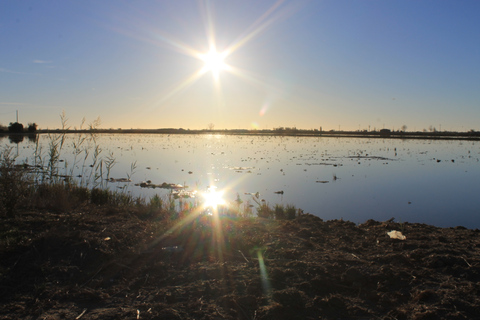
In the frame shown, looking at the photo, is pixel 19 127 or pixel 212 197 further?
pixel 19 127

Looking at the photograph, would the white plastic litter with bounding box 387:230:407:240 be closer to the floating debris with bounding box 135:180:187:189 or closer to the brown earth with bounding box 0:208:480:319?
the brown earth with bounding box 0:208:480:319

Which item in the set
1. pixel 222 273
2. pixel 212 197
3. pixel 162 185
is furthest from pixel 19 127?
pixel 222 273

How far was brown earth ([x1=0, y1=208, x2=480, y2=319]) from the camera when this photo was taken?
3.59 meters

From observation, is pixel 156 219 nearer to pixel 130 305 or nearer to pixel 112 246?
pixel 112 246

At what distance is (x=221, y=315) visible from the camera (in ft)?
11.5

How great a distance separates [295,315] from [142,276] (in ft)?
6.63

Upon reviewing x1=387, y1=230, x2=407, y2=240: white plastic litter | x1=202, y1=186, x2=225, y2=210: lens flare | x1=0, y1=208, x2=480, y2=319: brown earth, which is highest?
x1=387, y1=230, x2=407, y2=240: white plastic litter

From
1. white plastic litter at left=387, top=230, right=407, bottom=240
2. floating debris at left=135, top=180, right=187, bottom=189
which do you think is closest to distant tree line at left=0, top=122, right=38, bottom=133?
floating debris at left=135, top=180, right=187, bottom=189

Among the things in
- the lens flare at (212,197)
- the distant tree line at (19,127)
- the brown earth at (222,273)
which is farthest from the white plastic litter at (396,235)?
the distant tree line at (19,127)

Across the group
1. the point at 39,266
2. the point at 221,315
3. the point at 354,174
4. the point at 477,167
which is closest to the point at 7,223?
the point at 39,266

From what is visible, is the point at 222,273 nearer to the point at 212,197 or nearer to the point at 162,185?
the point at 212,197

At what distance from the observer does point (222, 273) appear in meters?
4.45

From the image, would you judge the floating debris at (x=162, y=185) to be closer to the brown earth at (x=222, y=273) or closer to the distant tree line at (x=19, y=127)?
the brown earth at (x=222, y=273)

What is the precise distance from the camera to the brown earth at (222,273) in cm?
359
